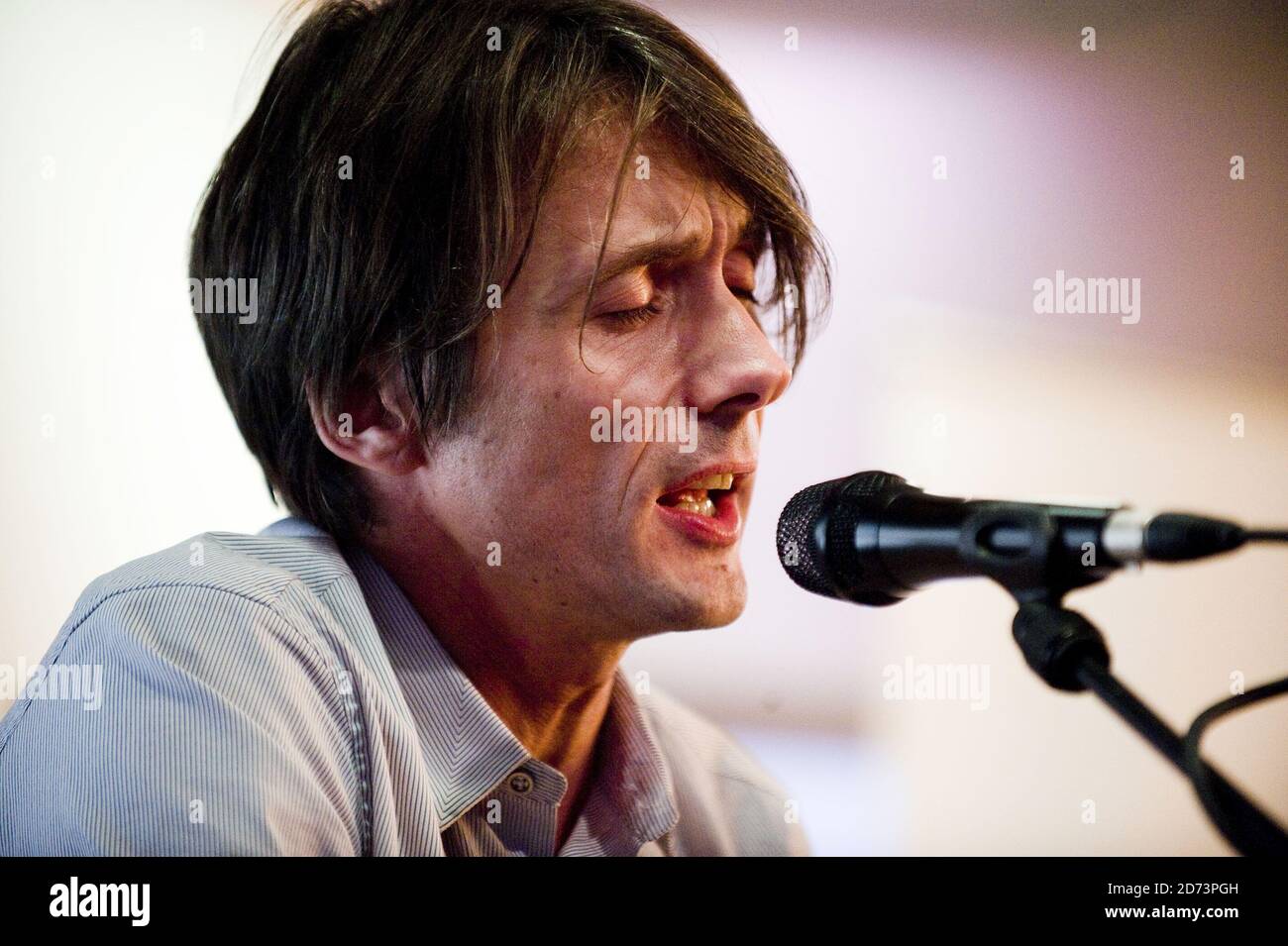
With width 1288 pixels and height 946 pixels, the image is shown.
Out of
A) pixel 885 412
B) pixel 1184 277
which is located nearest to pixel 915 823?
pixel 885 412

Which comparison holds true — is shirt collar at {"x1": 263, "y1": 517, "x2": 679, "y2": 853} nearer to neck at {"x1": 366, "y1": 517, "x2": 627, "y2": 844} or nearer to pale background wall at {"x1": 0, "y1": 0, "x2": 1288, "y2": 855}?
neck at {"x1": 366, "y1": 517, "x2": 627, "y2": 844}

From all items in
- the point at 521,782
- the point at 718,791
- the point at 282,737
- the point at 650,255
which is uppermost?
the point at 650,255

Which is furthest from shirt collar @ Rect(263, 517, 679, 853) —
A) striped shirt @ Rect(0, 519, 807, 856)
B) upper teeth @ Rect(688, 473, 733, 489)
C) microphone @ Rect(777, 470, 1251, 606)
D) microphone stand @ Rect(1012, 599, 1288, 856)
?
microphone stand @ Rect(1012, 599, 1288, 856)

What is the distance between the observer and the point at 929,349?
1.60m

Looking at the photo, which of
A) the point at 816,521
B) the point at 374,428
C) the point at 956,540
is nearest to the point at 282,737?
the point at 374,428

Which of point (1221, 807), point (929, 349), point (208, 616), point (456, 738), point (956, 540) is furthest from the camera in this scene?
point (929, 349)

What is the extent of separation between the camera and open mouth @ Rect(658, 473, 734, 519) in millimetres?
1400

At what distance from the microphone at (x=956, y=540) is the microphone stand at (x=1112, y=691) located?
1.0 inches

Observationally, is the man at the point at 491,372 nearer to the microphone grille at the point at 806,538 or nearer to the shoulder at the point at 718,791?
the shoulder at the point at 718,791

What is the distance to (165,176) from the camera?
1512 mm

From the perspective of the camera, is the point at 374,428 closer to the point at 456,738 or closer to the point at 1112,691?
the point at 456,738

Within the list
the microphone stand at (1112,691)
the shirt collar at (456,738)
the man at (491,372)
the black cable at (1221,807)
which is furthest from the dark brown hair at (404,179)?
the black cable at (1221,807)

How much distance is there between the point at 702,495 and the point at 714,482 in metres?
0.02

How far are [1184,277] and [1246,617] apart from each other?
457 millimetres
